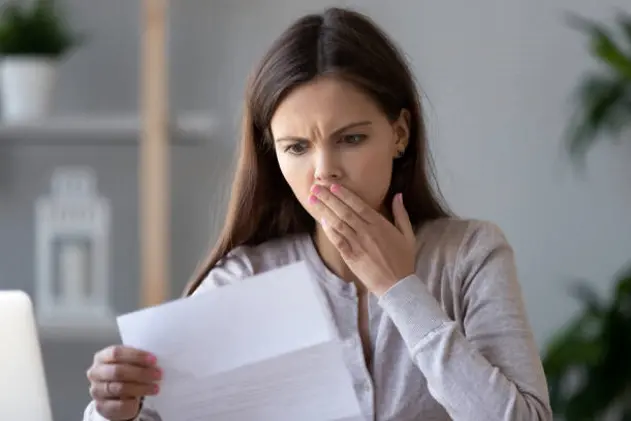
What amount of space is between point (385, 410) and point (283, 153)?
31 centimetres

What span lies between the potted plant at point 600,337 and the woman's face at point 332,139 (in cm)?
110

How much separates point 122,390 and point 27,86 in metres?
1.47

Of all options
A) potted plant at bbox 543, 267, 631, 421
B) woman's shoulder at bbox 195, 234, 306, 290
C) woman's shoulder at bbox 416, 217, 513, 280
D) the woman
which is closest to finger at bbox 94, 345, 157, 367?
the woman

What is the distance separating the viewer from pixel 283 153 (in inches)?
45.1

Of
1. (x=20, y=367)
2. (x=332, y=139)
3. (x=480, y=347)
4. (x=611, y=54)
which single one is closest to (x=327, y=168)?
(x=332, y=139)

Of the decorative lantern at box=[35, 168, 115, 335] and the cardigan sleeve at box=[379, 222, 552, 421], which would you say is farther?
the decorative lantern at box=[35, 168, 115, 335]

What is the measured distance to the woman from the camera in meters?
1.06

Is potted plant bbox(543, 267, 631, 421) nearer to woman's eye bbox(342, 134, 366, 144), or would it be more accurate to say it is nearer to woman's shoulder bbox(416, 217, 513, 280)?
woman's shoulder bbox(416, 217, 513, 280)

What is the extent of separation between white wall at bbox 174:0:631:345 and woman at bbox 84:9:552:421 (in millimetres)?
1184

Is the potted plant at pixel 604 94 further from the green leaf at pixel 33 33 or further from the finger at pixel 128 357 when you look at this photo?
the finger at pixel 128 357

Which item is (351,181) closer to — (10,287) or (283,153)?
(283,153)

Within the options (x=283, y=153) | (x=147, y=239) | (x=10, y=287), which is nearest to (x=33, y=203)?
(x=10, y=287)

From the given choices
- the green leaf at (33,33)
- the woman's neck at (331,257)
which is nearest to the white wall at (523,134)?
the green leaf at (33,33)

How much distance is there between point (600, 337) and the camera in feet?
6.92
